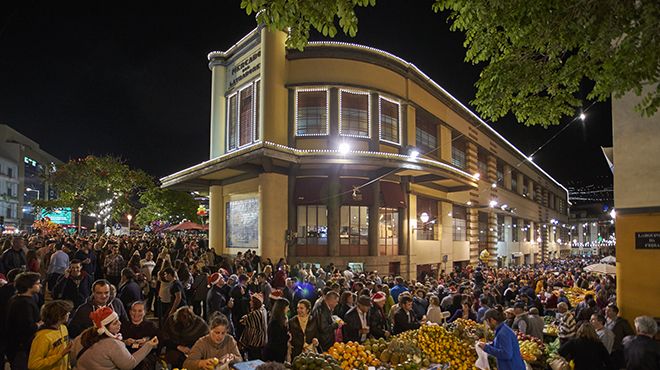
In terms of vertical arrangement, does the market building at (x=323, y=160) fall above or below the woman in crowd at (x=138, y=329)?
above

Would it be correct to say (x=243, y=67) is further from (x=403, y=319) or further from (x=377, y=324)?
(x=377, y=324)

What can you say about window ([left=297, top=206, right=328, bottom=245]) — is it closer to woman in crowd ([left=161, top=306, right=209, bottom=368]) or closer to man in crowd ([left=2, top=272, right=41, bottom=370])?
man in crowd ([left=2, top=272, right=41, bottom=370])

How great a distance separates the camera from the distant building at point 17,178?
77925mm

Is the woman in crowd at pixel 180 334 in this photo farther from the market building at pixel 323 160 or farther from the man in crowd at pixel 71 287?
the market building at pixel 323 160

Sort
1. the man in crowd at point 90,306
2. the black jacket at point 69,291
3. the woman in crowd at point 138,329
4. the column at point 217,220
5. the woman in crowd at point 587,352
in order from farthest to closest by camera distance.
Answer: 1. the column at point 217,220
2. the black jacket at point 69,291
3. the woman in crowd at point 587,352
4. the man in crowd at point 90,306
5. the woman in crowd at point 138,329

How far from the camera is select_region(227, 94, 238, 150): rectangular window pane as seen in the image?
85.5ft

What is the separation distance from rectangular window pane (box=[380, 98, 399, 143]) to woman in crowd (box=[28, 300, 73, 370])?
2092 centimetres

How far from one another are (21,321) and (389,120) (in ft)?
70.6

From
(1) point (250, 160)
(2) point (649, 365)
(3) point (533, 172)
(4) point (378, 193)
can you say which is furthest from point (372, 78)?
(3) point (533, 172)

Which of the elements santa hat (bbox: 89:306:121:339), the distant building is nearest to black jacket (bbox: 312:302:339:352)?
santa hat (bbox: 89:306:121:339)

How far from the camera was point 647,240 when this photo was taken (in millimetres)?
9797

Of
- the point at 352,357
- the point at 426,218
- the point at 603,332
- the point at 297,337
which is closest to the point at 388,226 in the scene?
the point at 426,218

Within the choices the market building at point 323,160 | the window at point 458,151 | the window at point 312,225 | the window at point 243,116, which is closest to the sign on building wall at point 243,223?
the market building at point 323,160

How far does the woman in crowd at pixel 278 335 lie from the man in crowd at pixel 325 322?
778mm
